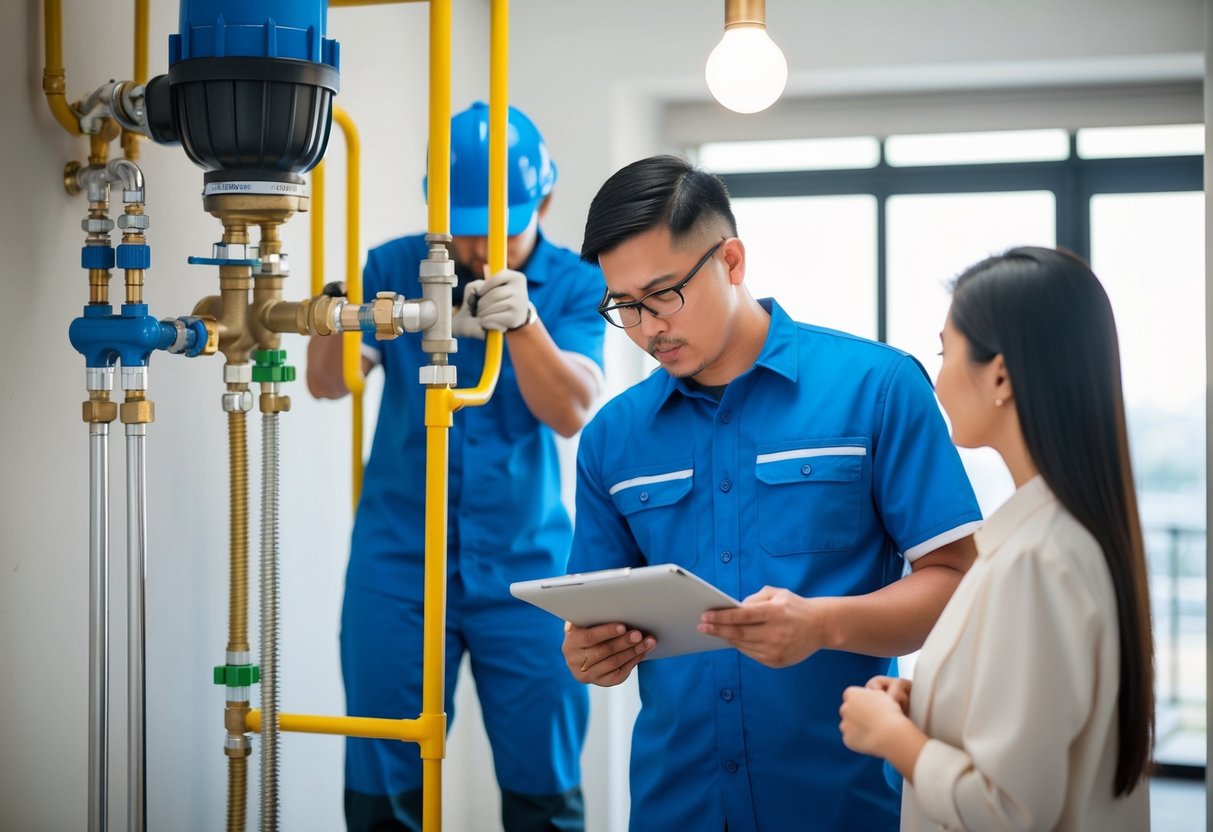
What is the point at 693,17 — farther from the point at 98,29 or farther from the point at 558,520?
the point at 98,29

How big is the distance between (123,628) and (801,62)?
2.25 metres

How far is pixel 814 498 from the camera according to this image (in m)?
1.44

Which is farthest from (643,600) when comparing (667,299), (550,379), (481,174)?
(481,174)

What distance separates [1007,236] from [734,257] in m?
2.52

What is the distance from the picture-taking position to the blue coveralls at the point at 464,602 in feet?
6.88

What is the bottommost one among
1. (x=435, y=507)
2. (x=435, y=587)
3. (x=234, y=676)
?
(x=234, y=676)

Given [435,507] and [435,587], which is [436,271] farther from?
[435,587]

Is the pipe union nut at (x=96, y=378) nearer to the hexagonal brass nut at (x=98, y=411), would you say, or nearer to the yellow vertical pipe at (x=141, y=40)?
the hexagonal brass nut at (x=98, y=411)

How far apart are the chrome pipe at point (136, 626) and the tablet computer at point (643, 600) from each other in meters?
0.57

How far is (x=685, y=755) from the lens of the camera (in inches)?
58.1

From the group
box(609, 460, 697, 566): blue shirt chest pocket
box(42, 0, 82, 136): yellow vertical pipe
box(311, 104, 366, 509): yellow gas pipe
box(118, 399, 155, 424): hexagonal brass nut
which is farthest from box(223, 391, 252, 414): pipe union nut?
box(609, 460, 697, 566): blue shirt chest pocket

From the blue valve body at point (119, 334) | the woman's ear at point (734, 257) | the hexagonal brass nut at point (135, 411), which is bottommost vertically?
the hexagonal brass nut at point (135, 411)

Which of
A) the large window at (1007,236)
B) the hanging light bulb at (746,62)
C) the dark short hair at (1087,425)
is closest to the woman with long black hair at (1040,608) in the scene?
the dark short hair at (1087,425)

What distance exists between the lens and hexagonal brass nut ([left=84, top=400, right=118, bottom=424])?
151 cm
